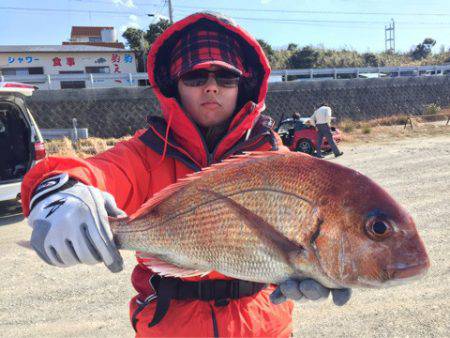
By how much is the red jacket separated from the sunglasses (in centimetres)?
13

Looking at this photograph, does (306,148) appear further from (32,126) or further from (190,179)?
(190,179)

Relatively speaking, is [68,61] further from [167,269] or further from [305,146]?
[167,269]

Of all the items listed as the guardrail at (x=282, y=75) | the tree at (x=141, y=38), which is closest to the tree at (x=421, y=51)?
the guardrail at (x=282, y=75)

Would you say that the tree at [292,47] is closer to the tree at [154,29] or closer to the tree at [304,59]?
the tree at [304,59]

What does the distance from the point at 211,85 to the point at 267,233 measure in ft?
2.71

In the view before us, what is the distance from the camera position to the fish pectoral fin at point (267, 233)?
1313mm

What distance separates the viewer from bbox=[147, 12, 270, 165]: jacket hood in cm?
186

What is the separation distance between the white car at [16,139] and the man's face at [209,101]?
5037 millimetres

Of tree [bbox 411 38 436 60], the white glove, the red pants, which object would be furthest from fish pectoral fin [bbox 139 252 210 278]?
tree [bbox 411 38 436 60]

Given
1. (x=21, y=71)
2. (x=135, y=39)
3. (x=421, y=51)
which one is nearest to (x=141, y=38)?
(x=135, y=39)

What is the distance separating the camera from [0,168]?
265 inches

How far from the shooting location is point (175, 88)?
217 cm

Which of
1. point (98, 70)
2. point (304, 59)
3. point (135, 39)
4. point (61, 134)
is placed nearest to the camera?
point (61, 134)

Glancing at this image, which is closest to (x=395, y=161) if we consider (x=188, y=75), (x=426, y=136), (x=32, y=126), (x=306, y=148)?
(x=306, y=148)
